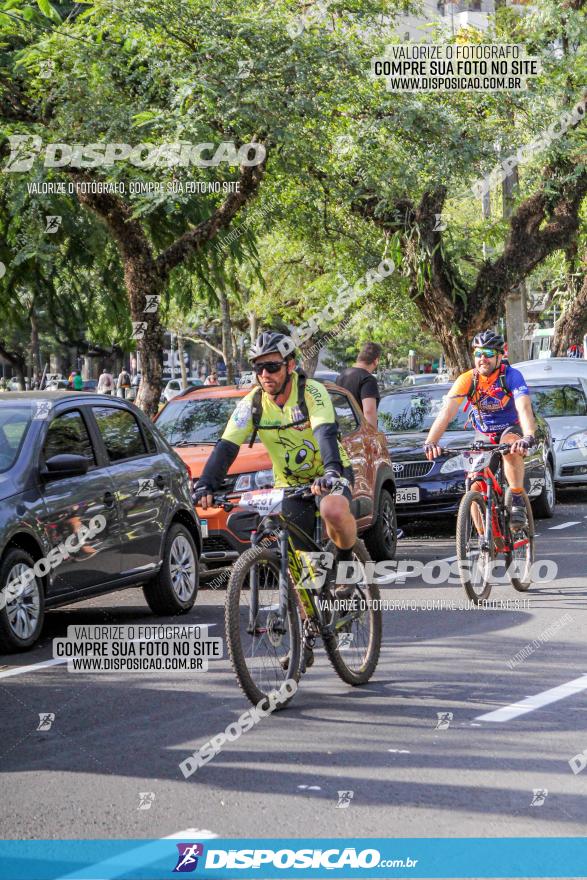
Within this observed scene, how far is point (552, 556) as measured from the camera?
514 inches

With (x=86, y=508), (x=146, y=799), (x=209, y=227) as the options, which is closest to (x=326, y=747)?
(x=146, y=799)

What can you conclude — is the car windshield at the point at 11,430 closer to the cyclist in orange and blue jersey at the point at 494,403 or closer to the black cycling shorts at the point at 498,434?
the cyclist in orange and blue jersey at the point at 494,403

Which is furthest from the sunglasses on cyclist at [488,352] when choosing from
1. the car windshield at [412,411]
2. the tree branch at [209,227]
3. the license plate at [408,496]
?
the tree branch at [209,227]

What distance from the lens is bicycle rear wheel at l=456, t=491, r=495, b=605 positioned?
10.2 meters

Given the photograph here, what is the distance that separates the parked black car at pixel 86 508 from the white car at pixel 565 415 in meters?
8.57

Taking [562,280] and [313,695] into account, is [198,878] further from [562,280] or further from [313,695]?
[562,280]

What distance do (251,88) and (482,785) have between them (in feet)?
39.2

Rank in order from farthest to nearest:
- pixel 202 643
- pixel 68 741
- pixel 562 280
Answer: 1. pixel 562 280
2. pixel 202 643
3. pixel 68 741

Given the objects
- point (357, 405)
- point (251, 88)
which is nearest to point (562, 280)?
point (251, 88)

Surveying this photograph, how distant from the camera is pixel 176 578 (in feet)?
34.0

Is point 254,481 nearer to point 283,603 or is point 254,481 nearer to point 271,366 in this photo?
point 271,366

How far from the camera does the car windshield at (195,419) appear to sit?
13.1 m

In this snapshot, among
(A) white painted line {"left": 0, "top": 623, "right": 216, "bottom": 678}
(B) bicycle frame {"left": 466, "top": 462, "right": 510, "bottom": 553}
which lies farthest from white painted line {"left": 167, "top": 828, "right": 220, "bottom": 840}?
(B) bicycle frame {"left": 466, "top": 462, "right": 510, "bottom": 553}

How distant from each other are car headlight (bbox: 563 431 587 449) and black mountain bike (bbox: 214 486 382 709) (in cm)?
1153
